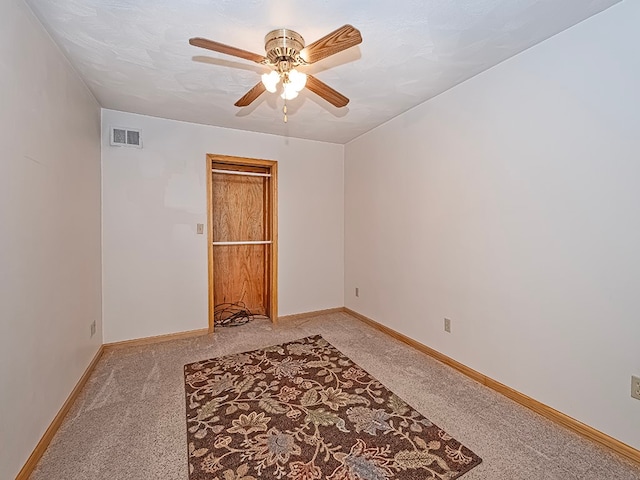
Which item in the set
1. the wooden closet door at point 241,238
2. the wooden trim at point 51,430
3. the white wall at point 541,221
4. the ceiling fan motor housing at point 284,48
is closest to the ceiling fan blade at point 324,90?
the ceiling fan motor housing at point 284,48

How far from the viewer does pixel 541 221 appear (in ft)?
6.52

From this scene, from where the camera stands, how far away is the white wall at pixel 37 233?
142 cm

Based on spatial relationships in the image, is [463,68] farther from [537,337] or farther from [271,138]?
[271,138]

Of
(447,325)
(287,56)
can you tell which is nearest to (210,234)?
(287,56)

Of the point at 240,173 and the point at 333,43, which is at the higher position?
the point at 333,43

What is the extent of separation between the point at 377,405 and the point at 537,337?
1211 mm

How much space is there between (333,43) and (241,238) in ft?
10.1

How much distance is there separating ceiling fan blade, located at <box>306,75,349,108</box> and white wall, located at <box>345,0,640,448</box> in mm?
1203

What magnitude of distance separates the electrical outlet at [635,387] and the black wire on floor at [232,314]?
11.8 feet

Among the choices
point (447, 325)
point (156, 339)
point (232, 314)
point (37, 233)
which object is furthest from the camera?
point (232, 314)

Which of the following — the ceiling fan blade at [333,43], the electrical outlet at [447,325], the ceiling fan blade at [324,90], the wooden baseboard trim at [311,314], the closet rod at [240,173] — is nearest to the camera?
the ceiling fan blade at [333,43]

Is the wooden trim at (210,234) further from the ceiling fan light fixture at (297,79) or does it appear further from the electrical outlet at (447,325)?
the electrical outlet at (447,325)

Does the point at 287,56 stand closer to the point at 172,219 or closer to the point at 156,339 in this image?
the point at 172,219

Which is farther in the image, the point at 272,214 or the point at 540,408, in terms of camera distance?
the point at 272,214
